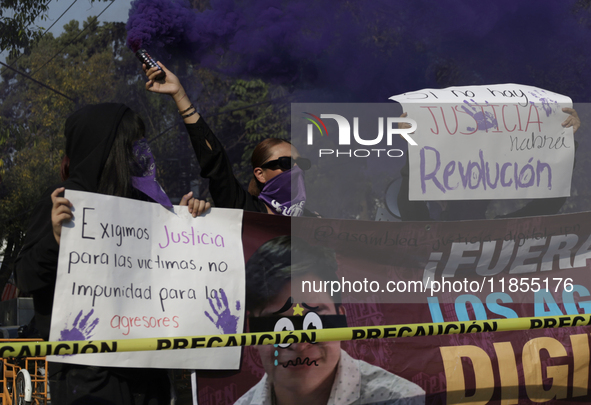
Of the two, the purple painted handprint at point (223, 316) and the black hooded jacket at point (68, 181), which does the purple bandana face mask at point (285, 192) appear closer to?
the purple painted handprint at point (223, 316)

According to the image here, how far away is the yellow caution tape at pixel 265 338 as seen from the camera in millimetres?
2141

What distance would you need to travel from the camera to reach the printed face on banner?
297cm

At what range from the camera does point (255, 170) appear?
144 inches

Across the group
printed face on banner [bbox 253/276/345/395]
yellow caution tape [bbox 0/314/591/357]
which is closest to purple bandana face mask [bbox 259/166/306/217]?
printed face on banner [bbox 253/276/345/395]

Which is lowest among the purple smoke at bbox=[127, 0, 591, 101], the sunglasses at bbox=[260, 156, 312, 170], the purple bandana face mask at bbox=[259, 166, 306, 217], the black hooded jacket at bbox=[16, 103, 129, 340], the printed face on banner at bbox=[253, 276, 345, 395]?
the printed face on banner at bbox=[253, 276, 345, 395]

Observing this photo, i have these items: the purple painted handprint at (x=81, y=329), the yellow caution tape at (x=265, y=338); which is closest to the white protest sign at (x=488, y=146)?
the yellow caution tape at (x=265, y=338)

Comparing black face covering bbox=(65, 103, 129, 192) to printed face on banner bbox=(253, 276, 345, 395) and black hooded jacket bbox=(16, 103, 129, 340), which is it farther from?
printed face on banner bbox=(253, 276, 345, 395)

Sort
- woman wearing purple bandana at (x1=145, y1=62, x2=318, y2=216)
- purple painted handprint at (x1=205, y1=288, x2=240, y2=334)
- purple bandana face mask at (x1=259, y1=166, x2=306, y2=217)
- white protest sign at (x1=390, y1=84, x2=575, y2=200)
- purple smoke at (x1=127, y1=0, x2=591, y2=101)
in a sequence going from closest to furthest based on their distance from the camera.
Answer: purple painted handprint at (x1=205, y1=288, x2=240, y2=334) < woman wearing purple bandana at (x1=145, y1=62, x2=318, y2=216) < purple bandana face mask at (x1=259, y1=166, x2=306, y2=217) < white protest sign at (x1=390, y1=84, x2=575, y2=200) < purple smoke at (x1=127, y1=0, x2=591, y2=101)

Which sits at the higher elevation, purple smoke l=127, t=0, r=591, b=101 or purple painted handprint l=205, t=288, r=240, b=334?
purple smoke l=127, t=0, r=591, b=101

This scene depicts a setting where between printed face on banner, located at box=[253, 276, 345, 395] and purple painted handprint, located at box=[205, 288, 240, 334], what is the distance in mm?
136

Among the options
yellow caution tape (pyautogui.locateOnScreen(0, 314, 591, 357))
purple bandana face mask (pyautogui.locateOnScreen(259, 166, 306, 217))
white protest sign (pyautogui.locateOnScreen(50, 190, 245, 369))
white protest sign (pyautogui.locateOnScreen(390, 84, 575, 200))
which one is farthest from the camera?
white protest sign (pyautogui.locateOnScreen(390, 84, 575, 200))

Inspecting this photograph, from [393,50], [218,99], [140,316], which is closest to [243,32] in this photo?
[218,99]

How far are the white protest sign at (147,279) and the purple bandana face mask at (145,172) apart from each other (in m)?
0.08

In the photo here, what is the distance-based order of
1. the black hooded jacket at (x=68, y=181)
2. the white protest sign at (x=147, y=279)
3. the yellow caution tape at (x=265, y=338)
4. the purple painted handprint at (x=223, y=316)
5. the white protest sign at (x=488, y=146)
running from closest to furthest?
the yellow caution tape at (x=265, y=338) < the black hooded jacket at (x=68, y=181) < the white protest sign at (x=147, y=279) < the purple painted handprint at (x=223, y=316) < the white protest sign at (x=488, y=146)
